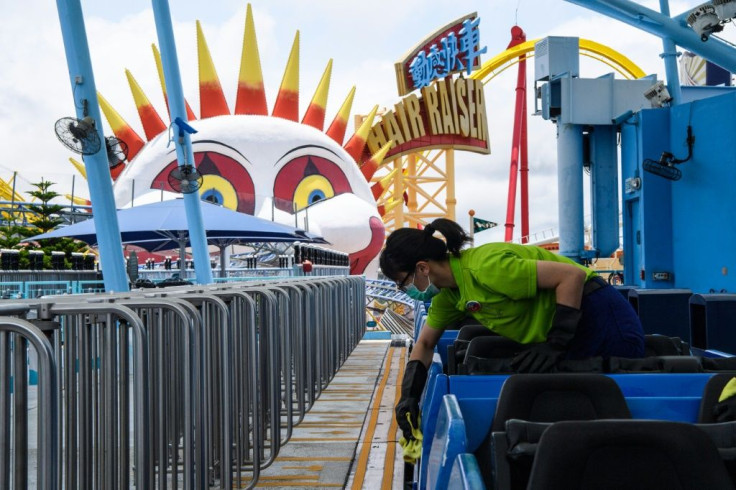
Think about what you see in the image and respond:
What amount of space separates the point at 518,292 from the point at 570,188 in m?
9.45

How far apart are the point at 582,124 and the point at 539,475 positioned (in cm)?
1122

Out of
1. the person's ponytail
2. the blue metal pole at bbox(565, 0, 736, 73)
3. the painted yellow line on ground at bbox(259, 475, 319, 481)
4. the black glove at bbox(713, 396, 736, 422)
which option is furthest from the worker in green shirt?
the blue metal pole at bbox(565, 0, 736, 73)

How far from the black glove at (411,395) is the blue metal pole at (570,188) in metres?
9.13

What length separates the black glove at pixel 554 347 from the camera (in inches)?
145

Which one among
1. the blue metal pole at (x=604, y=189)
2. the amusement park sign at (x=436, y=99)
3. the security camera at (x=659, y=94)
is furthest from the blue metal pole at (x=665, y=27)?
the amusement park sign at (x=436, y=99)

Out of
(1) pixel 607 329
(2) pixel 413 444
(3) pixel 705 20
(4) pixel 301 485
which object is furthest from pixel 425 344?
(3) pixel 705 20

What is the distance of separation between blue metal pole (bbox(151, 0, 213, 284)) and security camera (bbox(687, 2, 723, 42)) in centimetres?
796

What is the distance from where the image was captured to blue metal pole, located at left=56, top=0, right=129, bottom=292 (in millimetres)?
10305

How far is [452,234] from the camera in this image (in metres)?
3.98

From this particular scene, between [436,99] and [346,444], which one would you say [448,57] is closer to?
[436,99]

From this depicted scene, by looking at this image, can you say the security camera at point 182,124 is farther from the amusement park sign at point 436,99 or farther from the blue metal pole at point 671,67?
the amusement park sign at point 436,99

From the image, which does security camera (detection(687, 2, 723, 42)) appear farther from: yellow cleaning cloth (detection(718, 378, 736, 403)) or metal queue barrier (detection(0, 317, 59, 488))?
metal queue barrier (detection(0, 317, 59, 488))

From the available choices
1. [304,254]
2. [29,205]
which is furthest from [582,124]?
[29,205]

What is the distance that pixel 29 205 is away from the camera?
40469 mm
